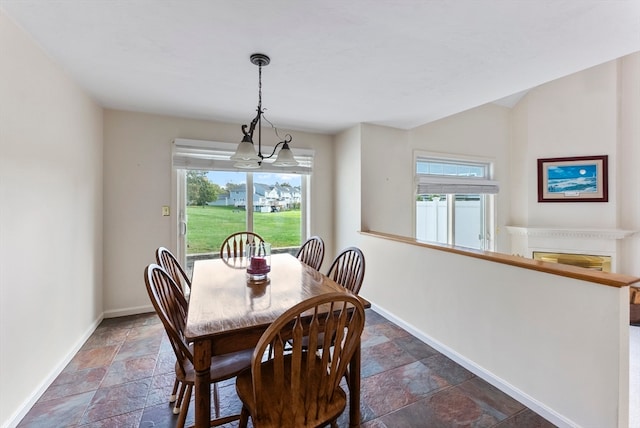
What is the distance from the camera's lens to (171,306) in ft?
4.76

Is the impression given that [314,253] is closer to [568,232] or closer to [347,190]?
[347,190]

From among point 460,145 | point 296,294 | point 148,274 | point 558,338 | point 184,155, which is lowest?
point 558,338

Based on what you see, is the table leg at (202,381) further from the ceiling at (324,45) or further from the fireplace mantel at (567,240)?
the fireplace mantel at (567,240)

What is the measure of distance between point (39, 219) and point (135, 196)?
48.5 inches

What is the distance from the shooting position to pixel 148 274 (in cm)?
135

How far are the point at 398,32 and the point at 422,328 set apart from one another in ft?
7.68

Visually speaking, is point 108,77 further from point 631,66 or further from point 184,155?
point 631,66

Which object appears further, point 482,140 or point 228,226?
point 482,140

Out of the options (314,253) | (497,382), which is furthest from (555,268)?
(314,253)

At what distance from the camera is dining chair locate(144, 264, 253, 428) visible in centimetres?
124

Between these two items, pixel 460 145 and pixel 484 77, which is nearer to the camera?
pixel 484 77

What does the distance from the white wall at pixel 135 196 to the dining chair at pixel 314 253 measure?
5.17 ft

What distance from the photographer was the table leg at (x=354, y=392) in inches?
55.4

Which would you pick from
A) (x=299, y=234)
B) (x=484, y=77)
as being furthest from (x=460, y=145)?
(x=299, y=234)
